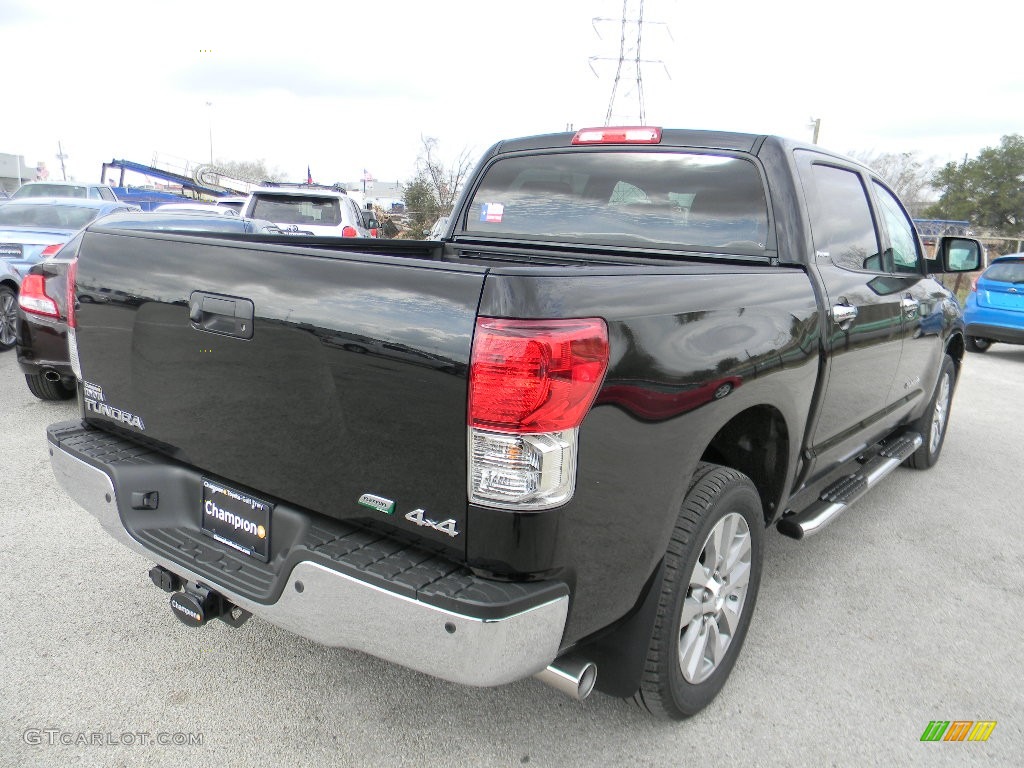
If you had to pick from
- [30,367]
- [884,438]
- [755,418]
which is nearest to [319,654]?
[755,418]

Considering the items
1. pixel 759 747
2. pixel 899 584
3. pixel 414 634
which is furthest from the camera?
pixel 899 584

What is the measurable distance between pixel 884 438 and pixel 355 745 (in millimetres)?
3748

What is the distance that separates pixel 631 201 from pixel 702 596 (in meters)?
1.79

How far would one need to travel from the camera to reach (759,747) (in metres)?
2.56

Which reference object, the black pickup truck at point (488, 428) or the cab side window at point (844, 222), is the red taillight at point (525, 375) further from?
the cab side window at point (844, 222)

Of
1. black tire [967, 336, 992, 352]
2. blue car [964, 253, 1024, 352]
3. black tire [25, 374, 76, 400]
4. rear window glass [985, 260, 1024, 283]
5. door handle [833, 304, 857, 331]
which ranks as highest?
door handle [833, 304, 857, 331]

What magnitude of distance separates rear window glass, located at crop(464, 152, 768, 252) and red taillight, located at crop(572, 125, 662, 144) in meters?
0.07

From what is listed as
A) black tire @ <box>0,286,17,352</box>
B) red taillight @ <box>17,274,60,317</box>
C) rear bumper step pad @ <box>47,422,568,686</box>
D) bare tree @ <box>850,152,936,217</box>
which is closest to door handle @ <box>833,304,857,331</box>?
rear bumper step pad @ <box>47,422,568,686</box>

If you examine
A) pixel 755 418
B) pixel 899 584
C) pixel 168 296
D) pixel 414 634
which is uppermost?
pixel 168 296

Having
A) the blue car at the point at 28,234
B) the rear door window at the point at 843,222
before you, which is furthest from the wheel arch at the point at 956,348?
the blue car at the point at 28,234

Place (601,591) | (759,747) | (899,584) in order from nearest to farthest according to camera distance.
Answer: (601,591)
(759,747)
(899,584)

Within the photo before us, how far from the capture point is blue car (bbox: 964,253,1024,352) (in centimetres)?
1099

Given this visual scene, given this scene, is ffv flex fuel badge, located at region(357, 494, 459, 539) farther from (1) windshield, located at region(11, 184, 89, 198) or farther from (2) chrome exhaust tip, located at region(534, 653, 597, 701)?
(1) windshield, located at region(11, 184, 89, 198)

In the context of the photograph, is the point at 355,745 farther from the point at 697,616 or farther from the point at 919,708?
the point at 919,708
